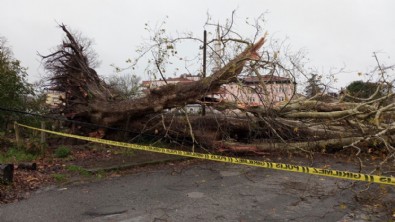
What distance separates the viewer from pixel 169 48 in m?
9.88

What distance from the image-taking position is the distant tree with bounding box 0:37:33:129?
10516mm

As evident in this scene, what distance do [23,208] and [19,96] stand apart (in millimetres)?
6683

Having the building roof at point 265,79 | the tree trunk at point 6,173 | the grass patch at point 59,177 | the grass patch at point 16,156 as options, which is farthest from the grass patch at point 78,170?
the building roof at point 265,79

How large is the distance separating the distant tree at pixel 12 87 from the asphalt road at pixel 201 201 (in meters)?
5.37

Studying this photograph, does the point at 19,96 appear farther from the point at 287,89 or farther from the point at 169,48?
the point at 287,89

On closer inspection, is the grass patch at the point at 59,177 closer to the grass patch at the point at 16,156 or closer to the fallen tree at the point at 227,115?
the grass patch at the point at 16,156

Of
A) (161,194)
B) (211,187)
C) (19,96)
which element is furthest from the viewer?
(19,96)

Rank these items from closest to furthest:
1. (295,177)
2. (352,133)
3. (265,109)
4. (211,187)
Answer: (211,187) → (295,177) → (265,109) → (352,133)

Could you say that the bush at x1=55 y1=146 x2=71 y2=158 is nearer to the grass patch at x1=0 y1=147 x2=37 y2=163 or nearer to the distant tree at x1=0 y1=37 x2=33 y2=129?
the grass patch at x1=0 y1=147 x2=37 y2=163

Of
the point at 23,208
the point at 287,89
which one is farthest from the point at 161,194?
the point at 287,89

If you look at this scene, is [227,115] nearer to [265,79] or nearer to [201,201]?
[265,79]

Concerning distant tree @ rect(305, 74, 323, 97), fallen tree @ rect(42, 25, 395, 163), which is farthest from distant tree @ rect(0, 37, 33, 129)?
distant tree @ rect(305, 74, 323, 97)

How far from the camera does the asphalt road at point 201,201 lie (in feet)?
16.5

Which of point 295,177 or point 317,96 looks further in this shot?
point 317,96
